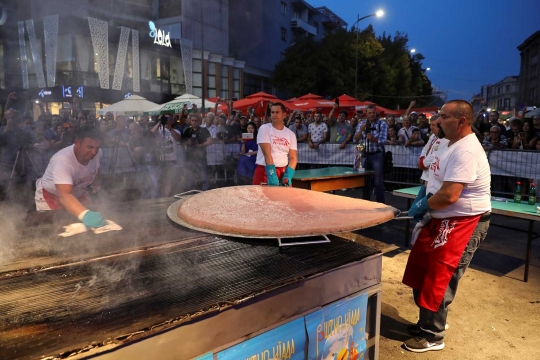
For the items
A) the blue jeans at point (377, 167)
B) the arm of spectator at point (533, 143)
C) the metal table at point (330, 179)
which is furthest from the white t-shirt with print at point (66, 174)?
the arm of spectator at point (533, 143)

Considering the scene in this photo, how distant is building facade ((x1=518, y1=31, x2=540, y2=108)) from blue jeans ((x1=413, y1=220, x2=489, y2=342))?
65.6 metres

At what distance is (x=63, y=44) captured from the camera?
8.89 ft

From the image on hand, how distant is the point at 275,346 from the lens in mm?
1744

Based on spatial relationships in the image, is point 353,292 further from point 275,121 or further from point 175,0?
point 175,0

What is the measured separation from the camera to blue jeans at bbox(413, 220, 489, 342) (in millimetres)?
2697

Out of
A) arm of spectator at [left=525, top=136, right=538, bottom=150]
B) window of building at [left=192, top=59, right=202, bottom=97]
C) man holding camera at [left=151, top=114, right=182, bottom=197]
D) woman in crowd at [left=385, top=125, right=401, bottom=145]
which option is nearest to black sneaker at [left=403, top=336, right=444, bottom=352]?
man holding camera at [left=151, top=114, right=182, bottom=197]

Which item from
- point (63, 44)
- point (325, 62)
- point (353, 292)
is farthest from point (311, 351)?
point (325, 62)

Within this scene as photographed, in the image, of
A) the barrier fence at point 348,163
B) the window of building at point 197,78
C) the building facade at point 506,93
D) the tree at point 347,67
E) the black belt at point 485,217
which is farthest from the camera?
the building facade at point 506,93

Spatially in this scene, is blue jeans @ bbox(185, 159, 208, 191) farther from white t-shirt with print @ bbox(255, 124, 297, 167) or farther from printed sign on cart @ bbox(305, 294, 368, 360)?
printed sign on cart @ bbox(305, 294, 368, 360)

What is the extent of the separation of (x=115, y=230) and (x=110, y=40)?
1657 mm

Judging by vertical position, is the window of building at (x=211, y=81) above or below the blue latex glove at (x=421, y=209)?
above

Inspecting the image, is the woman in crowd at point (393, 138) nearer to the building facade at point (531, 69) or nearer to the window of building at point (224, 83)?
the window of building at point (224, 83)

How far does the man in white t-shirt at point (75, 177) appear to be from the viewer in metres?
2.50

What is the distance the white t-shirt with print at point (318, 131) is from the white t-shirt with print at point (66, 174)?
6743mm
